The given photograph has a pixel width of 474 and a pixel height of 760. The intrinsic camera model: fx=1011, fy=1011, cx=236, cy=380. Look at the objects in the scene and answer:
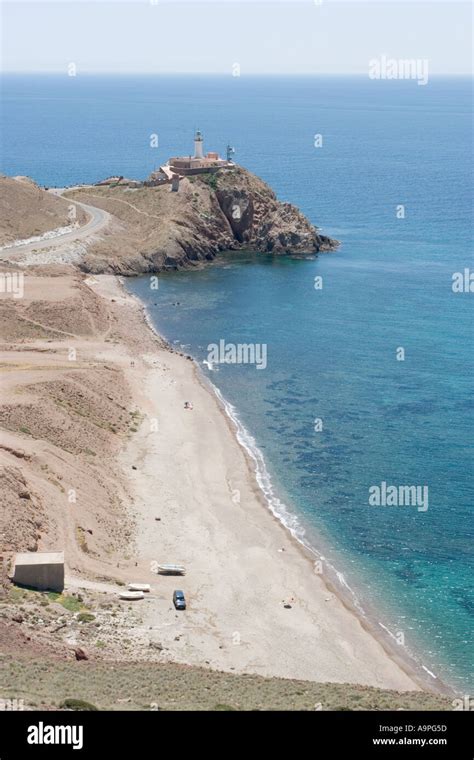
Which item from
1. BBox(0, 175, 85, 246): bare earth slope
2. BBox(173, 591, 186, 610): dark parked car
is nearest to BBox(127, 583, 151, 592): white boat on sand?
BBox(173, 591, 186, 610): dark parked car

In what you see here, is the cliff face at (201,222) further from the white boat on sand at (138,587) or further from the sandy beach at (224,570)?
the white boat on sand at (138,587)

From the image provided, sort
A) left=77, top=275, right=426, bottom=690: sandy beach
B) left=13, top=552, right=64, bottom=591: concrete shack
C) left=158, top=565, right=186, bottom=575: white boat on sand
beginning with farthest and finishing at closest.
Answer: left=158, top=565, right=186, bottom=575: white boat on sand < left=13, top=552, right=64, bottom=591: concrete shack < left=77, top=275, right=426, bottom=690: sandy beach

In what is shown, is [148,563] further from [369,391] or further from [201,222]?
[201,222]

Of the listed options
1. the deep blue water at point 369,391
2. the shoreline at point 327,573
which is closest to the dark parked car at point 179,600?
the shoreline at point 327,573

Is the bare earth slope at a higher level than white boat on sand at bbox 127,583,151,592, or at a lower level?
higher

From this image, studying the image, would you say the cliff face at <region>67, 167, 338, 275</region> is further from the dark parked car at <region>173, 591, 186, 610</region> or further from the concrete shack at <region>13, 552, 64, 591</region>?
the concrete shack at <region>13, 552, 64, 591</region>
